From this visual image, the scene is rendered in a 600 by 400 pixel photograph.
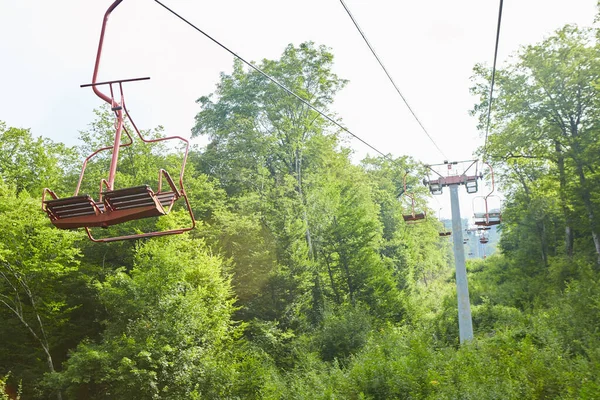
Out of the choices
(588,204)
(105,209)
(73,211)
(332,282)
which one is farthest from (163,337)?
(588,204)

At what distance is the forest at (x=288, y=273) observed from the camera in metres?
14.1

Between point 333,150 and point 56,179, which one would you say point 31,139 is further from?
point 333,150

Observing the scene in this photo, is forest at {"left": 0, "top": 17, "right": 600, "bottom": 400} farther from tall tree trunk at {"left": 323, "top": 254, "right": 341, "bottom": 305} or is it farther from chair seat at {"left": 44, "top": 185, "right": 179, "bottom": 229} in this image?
chair seat at {"left": 44, "top": 185, "right": 179, "bottom": 229}

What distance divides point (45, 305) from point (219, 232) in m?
8.78

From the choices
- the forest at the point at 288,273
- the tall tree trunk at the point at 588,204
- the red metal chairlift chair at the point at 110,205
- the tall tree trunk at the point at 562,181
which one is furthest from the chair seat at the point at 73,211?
the tall tree trunk at the point at 562,181

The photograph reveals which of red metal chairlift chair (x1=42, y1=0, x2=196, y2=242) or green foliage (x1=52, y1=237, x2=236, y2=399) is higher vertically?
red metal chairlift chair (x1=42, y1=0, x2=196, y2=242)

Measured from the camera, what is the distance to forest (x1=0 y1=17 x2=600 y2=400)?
1405 cm

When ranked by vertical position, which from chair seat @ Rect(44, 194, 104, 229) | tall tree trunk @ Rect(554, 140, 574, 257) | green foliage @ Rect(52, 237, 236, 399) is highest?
A: tall tree trunk @ Rect(554, 140, 574, 257)

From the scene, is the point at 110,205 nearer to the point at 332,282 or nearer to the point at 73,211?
the point at 73,211

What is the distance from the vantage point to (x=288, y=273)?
23219mm

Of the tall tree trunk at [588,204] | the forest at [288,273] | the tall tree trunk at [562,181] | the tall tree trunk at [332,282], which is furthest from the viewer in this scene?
the tall tree trunk at [332,282]

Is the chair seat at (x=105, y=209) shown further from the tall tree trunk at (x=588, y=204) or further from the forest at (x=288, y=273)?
the tall tree trunk at (x=588, y=204)

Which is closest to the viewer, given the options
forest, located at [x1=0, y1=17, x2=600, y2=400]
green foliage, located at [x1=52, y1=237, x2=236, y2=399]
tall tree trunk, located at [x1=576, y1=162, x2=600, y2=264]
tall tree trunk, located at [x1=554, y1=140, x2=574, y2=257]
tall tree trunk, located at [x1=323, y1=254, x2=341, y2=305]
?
forest, located at [x1=0, y1=17, x2=600, y2=400]

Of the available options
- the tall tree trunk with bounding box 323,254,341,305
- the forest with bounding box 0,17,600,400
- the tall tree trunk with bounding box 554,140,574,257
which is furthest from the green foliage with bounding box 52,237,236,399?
the tall tree trunk with bounding box 554,140,574,257
